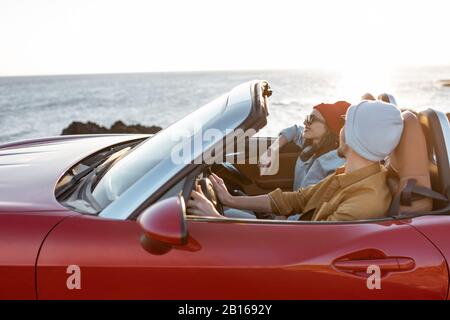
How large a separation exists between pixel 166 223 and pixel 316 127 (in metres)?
2.11

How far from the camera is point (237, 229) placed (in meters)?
2.37

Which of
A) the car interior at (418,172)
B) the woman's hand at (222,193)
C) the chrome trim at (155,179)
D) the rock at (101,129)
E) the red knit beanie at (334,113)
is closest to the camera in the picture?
the chrome trim at (155,179)

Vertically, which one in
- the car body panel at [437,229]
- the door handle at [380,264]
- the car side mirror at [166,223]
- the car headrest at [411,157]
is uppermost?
the car headrest at [411,157]

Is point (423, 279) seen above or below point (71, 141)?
below

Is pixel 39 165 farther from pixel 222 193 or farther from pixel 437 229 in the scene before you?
pixel 437 229

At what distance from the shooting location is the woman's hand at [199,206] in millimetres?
2551

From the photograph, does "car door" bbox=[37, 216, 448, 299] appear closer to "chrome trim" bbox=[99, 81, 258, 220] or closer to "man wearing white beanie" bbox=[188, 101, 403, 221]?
"chrome trim" bbox=[99, 81, 258, 220]

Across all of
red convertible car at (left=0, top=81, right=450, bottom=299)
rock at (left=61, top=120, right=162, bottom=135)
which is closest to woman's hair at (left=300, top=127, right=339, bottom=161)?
red convertible car at (left=0, top=81, right=450, bottom=299)

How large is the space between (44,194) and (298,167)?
1.97 meters

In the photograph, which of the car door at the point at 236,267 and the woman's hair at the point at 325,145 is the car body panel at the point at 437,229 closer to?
the car door at the point at 236,267

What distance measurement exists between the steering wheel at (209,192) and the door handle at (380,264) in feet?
2.54

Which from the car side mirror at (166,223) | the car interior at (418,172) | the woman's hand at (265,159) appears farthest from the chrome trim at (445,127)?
the woman's hand at (265,159)

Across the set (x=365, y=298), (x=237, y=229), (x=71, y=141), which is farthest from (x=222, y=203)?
(x=71, y=141)
